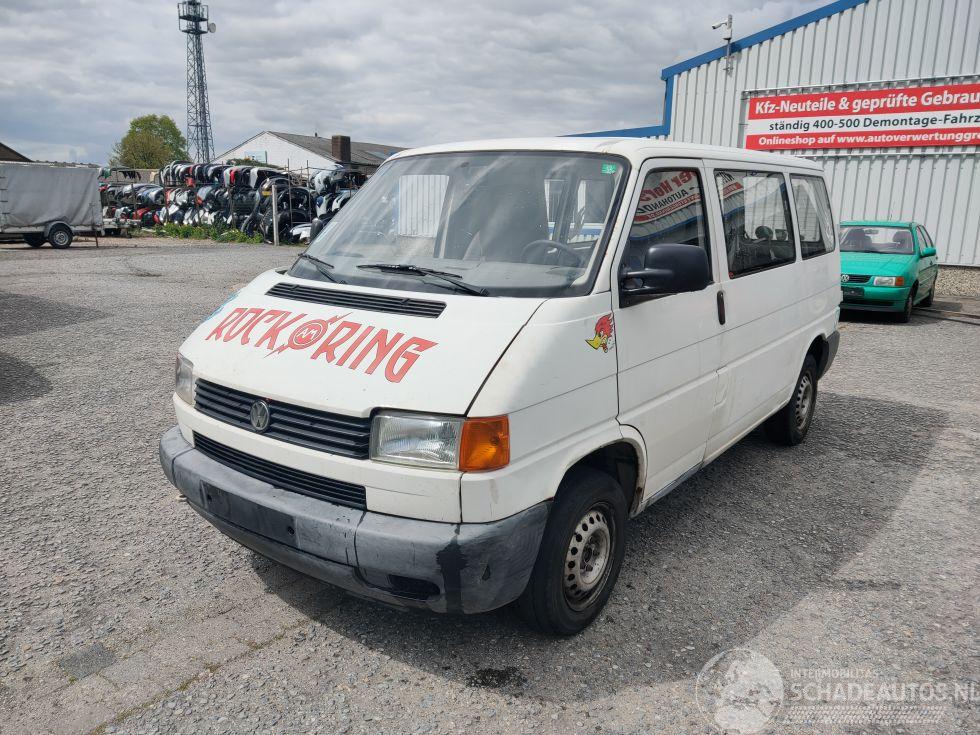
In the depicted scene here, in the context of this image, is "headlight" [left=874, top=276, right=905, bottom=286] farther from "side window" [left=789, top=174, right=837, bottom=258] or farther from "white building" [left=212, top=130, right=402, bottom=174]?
"white building" [left=212, top=130, right=402, bottom=174]

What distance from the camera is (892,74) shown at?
47.8 feet

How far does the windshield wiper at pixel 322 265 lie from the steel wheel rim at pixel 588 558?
1.56 meters

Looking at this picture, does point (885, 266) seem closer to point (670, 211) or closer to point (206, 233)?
point (670, 211)

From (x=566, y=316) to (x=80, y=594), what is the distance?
257 centimetres

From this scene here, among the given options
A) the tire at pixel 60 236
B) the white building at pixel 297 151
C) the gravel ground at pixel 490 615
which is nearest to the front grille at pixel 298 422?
the gravel ground at pixel 490 615

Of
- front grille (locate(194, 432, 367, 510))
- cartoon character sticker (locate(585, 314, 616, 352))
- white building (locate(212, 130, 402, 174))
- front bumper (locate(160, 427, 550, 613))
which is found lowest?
front bumper (locate(160, 427, 550, 613))

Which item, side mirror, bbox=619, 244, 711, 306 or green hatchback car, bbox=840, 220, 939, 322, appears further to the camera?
green hatchback car, bbox=840, 220, 939, 322

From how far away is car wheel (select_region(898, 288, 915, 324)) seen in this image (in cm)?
1164

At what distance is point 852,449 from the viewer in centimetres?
562

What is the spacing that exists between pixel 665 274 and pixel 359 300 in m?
1.27

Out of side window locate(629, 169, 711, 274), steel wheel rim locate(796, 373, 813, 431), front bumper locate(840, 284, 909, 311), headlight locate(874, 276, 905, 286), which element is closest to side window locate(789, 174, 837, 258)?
steel wheel rim locate(796, 373, 813, 431)

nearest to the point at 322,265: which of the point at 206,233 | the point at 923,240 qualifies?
the point at 923,240

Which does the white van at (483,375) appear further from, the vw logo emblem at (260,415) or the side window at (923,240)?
the side window at (923,240)

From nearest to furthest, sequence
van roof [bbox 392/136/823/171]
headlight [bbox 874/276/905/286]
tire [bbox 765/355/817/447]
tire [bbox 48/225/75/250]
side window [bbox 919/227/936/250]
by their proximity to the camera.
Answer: van roof [bbox 392/136/823/171] → tire [bbox 765/355/817/447] → headlight [bbox 874/276/905/286] → side window [bbox 919/227/936/250] → tire [bbox 48/225/75/250]
